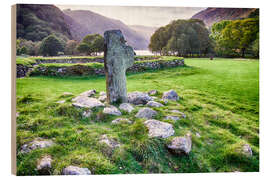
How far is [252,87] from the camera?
4.45 m

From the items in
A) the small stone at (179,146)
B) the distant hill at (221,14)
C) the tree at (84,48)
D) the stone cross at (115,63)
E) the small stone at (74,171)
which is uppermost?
the distant hill at (221,14)

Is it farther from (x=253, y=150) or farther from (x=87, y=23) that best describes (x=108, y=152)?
(x=87, y=23)

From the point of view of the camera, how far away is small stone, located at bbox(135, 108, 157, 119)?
3596mm

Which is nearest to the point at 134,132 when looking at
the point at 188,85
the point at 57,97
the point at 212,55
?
the point at 57,97

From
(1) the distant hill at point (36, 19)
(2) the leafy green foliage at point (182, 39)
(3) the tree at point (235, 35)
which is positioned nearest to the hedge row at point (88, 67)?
(2) the leafy green foliage at point (182, 39)

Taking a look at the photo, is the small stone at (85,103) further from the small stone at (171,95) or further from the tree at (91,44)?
the small stone at (171,95)

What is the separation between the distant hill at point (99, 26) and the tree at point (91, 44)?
144mm

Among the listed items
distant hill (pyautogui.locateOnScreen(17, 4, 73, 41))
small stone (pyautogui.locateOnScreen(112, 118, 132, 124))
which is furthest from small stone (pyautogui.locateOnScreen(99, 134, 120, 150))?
distant hill (pyautogui.locateOnScreen(17, 4, 73, 41))

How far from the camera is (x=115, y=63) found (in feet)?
12.3

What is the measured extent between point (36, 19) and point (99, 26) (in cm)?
146

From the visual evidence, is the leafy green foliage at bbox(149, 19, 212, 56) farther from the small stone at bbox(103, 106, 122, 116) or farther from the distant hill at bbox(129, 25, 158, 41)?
the small stone at bbox(103, 106, 122, 116)

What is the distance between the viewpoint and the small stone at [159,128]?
3130 millimetres

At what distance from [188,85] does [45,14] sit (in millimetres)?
4265

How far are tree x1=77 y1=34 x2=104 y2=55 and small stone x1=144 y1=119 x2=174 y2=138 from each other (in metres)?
2.28
